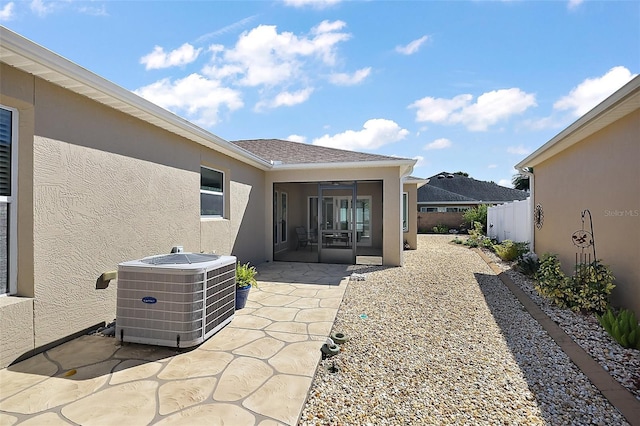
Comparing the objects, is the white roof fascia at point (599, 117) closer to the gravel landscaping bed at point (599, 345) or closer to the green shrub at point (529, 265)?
the green shrub at point (529, 265)

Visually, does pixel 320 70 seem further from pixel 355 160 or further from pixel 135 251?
pixel 135 251

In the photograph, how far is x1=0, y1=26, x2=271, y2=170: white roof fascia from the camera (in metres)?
2.74

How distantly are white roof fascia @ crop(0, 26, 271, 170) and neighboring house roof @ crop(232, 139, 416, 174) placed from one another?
164 inches

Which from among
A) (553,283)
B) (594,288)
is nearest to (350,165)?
(553,283)

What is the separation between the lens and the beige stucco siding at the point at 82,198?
10.5 ft

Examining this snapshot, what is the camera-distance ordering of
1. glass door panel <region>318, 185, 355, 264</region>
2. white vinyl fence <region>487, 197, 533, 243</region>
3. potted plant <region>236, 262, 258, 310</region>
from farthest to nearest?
white vinyl fence <region>487, 197, 533, 243</region>
glass door panel <region>318, 185, 355, 264</region>
potted plant <region>236, 262, 258, 310</region>

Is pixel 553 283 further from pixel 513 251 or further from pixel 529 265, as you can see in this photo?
pixel 513 251

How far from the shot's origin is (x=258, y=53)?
290 inches

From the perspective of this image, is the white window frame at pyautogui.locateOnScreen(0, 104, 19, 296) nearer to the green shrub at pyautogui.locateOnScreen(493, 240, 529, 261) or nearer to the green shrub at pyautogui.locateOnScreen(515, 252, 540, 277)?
the green shrub at pyautogui.locateOnScreen(515, 252, 540, 277)

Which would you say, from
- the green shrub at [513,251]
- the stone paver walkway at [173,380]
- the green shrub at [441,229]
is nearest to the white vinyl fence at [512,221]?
the green shrub at [513,251]

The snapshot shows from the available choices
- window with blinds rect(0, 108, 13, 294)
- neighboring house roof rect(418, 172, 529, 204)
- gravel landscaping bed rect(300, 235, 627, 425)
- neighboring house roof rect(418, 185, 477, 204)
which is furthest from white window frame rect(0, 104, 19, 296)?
neighboring house roof rect(418, 185, 477, 204)

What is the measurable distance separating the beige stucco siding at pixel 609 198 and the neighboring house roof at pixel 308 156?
359cm

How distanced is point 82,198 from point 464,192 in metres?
33.4

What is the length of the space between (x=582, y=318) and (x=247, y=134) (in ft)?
44.7
